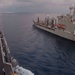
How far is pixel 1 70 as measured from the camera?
16.8 metres

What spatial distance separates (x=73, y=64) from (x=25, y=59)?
11.9 metres

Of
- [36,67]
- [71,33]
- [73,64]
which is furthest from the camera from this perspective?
[71,33]

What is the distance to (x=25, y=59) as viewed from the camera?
140ft

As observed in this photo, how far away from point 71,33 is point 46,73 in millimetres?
42674

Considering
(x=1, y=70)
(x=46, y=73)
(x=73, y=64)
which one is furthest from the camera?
(x=73, y=64)

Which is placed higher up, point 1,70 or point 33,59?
point 1,70

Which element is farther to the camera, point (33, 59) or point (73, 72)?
point (33, 59)

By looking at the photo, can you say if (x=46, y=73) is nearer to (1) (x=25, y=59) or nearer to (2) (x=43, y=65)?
(2) (x=43, y=65)

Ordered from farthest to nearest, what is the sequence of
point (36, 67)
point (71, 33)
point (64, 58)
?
1. point (71, 33)
2. point (64, 58)
3. point (36, 67)

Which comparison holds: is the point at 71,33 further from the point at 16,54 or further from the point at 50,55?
the point at 16,54

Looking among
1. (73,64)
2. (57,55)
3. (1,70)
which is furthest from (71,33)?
(1,70)

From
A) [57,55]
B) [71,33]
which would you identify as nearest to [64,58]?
[57,55]

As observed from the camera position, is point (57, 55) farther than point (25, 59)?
Yes

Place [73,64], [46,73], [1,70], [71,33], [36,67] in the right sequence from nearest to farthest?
1. [1,70]
2. [46,73]
3. [36,67]
4. [73,64]
5. [71,33]
